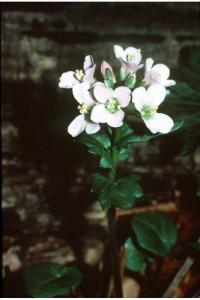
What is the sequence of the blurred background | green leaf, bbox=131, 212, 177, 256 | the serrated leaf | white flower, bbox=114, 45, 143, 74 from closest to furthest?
the serrated leaf
white flower, bbox=114, 45, 143, 74
green leaf, bbox=131, 212, 177, 256
the blurred background

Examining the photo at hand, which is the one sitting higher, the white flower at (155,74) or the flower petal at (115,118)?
the white flower at (155,74)

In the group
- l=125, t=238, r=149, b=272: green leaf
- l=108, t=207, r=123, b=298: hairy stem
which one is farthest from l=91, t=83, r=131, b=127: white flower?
l=125, t=238, r=149, b=272: green leaf

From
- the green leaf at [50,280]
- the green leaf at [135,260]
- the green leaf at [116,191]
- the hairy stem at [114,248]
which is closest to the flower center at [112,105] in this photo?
the green leaf at [116,191]

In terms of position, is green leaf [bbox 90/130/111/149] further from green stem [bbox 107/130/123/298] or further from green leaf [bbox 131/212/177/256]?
green leaf [bbox 131/212/177/256]

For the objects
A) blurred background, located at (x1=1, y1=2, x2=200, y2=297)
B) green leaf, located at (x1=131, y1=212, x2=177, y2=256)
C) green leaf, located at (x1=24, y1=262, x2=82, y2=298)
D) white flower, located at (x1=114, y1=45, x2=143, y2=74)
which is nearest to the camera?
white flower, located at (x1=114, y1=45, x2=143, y2=74)

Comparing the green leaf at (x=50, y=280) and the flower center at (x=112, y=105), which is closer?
the flower center at (x=112, y=105)

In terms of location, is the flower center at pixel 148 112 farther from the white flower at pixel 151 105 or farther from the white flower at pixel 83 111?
the white flower at pixel 83 111
